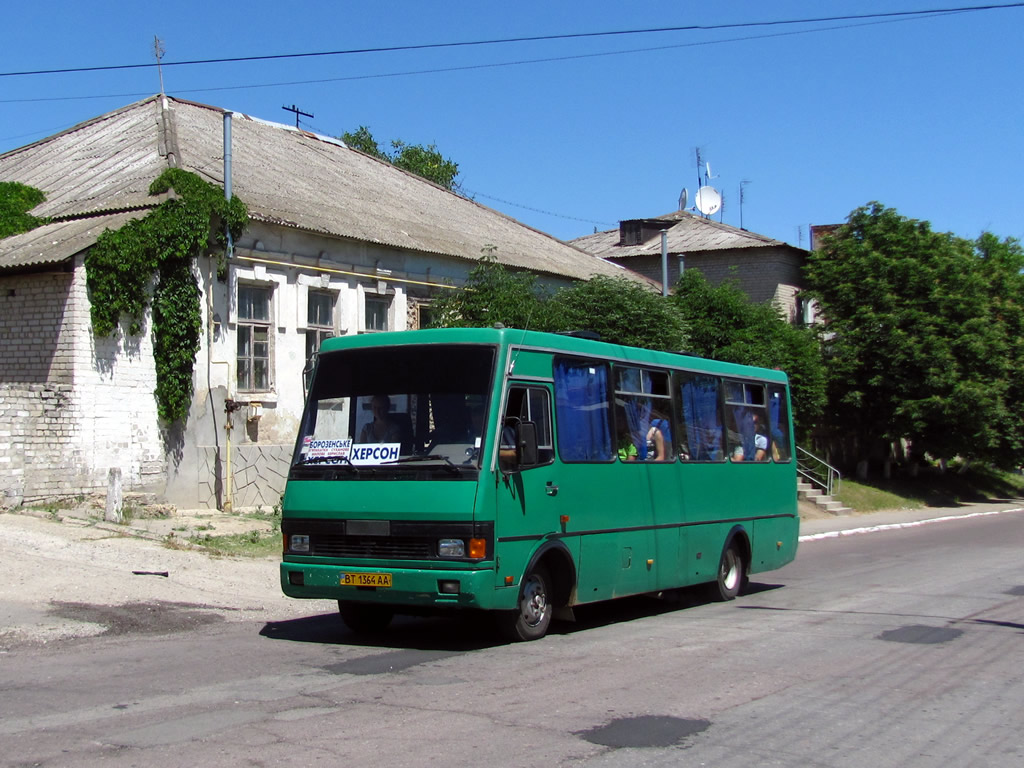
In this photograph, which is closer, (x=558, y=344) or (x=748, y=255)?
(x=558, y=344)

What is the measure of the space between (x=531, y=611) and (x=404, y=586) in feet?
4.34

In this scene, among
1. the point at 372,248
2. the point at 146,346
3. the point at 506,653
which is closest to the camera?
the point at 506,653

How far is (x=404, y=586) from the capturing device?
8.79 metres

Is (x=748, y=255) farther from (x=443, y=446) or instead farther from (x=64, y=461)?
(x=443, y=446)

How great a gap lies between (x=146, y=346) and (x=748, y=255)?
27057 mm

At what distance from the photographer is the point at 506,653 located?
9016 mm

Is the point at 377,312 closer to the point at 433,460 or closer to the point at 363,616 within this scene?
the point at 363,616

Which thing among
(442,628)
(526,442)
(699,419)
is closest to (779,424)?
(699,419)

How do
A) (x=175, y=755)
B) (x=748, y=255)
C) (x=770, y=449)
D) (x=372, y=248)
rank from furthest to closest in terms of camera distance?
(x=748, y=255)
(x=372, y=248)
(x=770, y=449)
(x=175, y=755)

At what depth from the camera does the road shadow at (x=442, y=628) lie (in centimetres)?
964

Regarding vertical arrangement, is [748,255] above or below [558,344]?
above

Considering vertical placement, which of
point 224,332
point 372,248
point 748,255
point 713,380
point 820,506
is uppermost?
point 748,255

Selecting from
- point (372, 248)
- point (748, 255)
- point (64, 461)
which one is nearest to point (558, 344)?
point (64, 461)

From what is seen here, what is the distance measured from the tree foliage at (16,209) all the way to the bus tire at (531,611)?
1470 cm
